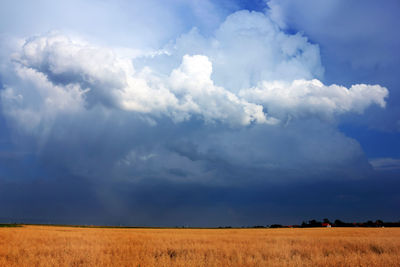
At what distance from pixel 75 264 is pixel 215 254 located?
720cm

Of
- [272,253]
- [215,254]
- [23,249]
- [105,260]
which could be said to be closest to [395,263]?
[272,253]

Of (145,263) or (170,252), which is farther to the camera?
(170,252)

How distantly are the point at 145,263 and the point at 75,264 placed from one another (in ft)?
10.8

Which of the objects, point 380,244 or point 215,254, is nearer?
Answer: point 215,254

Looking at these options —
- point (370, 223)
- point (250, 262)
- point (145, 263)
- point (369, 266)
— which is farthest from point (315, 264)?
point (370, 223)

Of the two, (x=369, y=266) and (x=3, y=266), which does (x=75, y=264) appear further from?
(x=369, y=266)

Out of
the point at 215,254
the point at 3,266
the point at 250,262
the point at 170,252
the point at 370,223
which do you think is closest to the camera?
the point at 3,266

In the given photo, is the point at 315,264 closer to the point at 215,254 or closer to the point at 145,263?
the point at 215,254

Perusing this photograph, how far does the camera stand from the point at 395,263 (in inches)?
507

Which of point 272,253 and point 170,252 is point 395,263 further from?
point 170,252

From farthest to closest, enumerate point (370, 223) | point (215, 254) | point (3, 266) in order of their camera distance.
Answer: point (370, 223)
point (215, 254)
point (3, 266)

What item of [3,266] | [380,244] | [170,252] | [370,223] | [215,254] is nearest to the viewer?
[3,266]

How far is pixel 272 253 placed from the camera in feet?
52.8

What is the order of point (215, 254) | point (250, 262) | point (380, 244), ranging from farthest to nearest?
point (380, 244)
point (215, 254)
point (250, 262)
